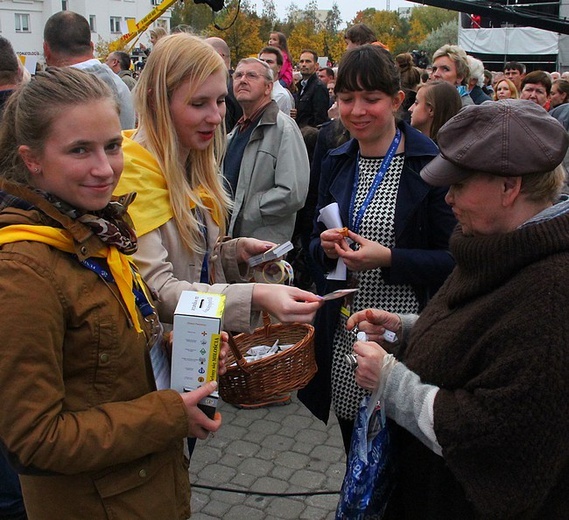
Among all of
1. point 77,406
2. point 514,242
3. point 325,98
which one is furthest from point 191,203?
point 325,98

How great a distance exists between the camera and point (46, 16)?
57.5 m

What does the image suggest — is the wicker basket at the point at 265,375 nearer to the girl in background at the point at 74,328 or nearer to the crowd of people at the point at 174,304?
the crowd of people at the point at 174,304

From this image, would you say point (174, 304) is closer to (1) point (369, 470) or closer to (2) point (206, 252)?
(2) point (206, 252)

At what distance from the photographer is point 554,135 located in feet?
5.77

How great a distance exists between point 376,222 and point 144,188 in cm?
103

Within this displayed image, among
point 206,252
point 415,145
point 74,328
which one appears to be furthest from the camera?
point 415,145

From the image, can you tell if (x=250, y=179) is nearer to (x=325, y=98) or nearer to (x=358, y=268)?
(x=358, y=268)

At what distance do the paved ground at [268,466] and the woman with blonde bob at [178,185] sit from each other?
1.61m

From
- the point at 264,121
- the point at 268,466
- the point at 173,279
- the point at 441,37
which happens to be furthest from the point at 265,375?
the point at 441,37

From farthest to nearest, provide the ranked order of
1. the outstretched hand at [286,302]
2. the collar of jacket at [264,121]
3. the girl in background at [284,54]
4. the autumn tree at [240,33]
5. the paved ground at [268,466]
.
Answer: the autumn tree at [240,33], the girl in background at [284,54], the collar of jacket at [264,121], the paved ground at [268,466], the outstretched hand at [286,302]

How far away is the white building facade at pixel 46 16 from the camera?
2165 inches

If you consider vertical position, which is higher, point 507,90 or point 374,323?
point 507,90

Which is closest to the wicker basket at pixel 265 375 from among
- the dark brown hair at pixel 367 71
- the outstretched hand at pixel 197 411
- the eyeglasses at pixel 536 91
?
the outstretched hand at pixel 197 411

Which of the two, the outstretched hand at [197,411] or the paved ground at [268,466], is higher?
the outstretched hand at [197,411]
